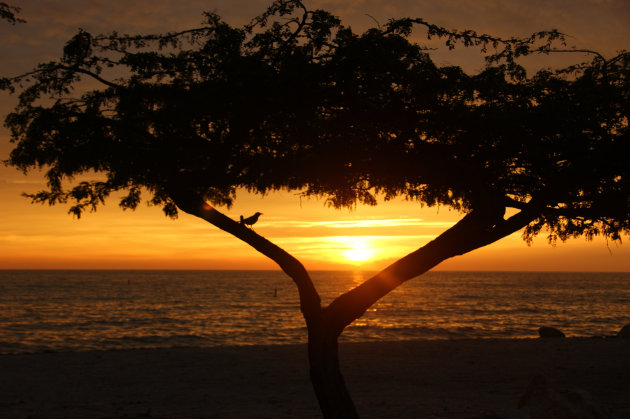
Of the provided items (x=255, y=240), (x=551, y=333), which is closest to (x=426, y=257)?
(x=255, y=240)

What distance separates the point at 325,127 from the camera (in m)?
9.86

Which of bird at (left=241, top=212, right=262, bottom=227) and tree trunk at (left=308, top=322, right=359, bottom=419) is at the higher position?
bird at (left=241, top=212, right=262, bottom=227)

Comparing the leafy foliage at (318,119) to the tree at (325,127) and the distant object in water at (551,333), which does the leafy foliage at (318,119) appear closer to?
the tree at (325,127)

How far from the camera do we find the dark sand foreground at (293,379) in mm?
14859

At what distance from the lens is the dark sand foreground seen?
48.8 feet

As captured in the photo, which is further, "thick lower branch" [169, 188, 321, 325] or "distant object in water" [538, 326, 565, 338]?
"distant object in water" [538, 326, 565, 338]

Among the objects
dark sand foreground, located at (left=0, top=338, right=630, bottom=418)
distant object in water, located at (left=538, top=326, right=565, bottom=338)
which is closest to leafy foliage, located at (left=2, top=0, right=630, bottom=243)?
dark sand foreground, located at (left=0, top=338, right=630, bottom=418)

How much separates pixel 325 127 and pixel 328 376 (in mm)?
4441

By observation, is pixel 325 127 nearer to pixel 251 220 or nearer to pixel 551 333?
pixel 251 220

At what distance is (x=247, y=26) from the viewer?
33.9 feet

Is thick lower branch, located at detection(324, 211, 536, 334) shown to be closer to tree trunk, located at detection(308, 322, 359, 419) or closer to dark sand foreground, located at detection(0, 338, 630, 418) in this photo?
tree trunk, located at detection(308, 322, 359, 419)

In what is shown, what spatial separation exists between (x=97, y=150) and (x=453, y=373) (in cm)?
1599

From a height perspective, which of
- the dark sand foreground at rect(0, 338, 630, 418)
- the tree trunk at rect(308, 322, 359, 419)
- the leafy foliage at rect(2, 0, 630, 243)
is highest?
the leafy foliage at rect(2, 0, 630, 243)

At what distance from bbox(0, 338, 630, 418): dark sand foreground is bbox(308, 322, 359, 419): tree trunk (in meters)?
4.34
